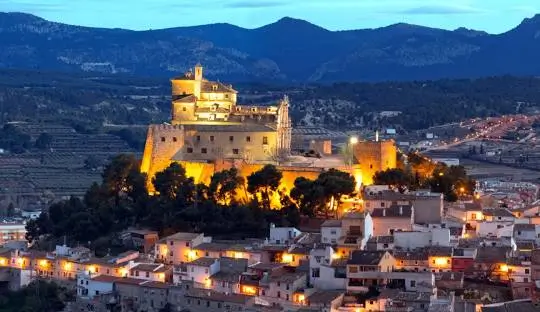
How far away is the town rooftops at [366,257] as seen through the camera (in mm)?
37281

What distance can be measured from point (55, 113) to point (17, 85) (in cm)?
1938

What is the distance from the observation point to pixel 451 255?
124ft

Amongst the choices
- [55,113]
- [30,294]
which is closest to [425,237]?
[30,294]

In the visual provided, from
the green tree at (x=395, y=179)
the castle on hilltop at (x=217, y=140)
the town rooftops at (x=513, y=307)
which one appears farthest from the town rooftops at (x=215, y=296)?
the castle on hilltop at (x=217, y=140)

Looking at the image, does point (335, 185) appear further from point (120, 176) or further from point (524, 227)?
point (120, 176)

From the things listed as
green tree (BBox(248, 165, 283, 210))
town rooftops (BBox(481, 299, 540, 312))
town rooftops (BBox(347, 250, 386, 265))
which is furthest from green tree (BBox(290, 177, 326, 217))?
town rooftops (BBox(481, 299, 540, 312))

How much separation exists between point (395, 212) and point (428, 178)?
227 inches

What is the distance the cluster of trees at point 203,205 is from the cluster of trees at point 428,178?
159cm

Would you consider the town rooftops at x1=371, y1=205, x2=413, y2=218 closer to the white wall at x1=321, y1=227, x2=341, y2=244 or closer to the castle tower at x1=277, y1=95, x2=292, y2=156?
the white wall at x1=321, y1=227, x2=341, y2=244

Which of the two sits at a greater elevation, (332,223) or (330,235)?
(332,223)

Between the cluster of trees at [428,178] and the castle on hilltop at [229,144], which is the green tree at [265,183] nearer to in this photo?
the castle on hilltop at [229,144]

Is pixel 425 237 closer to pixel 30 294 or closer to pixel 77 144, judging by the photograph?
pixel 30 294

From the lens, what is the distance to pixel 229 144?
47969 millimetres

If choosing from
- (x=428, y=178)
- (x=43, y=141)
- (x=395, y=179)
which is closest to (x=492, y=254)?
(x=395, y=179)
